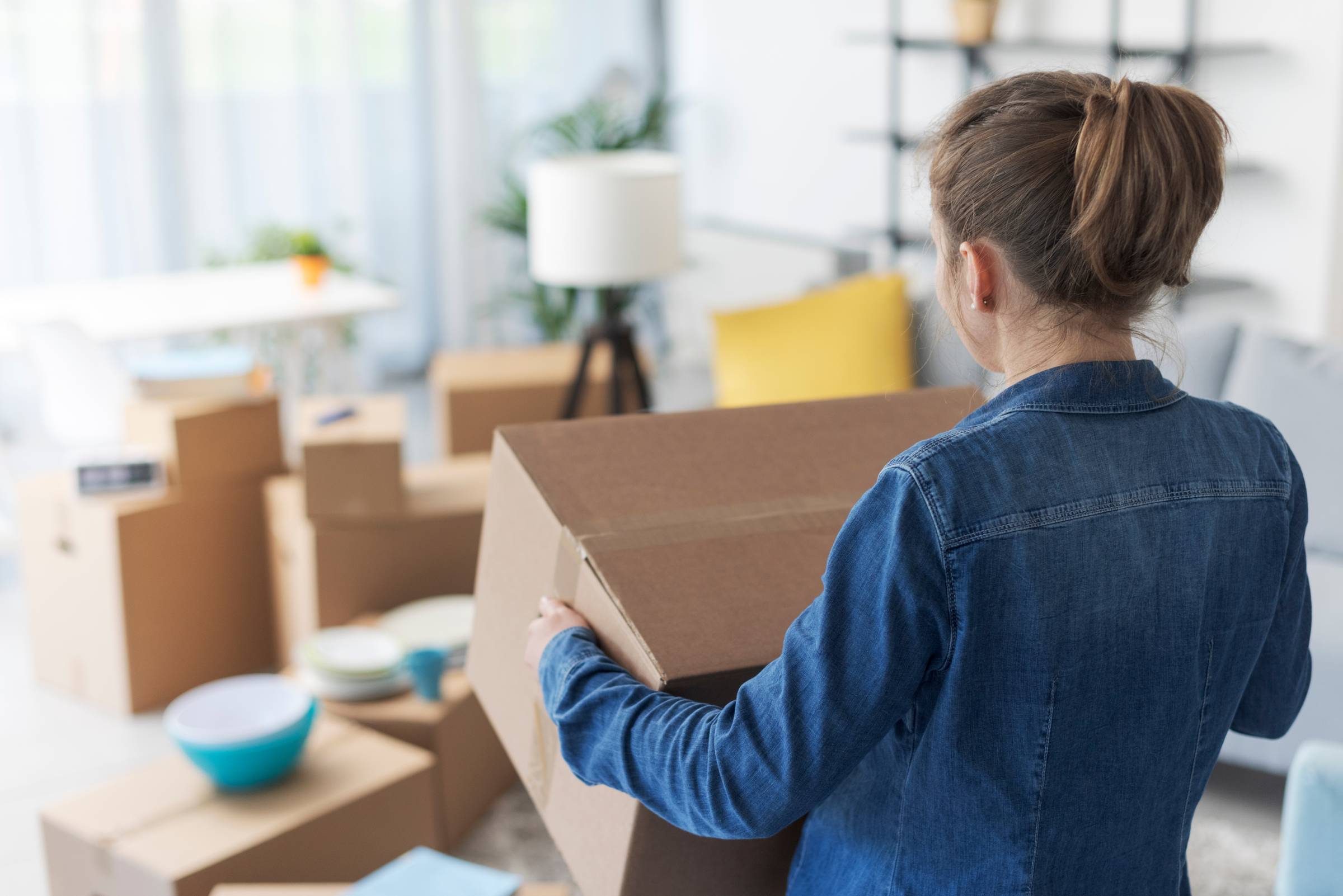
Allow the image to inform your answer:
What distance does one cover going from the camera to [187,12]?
454 centimetres

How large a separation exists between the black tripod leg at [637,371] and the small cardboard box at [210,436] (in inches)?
36.2

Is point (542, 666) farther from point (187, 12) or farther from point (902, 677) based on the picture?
point (187, 12)

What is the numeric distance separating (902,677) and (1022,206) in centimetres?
28

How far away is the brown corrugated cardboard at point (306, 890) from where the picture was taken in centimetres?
149

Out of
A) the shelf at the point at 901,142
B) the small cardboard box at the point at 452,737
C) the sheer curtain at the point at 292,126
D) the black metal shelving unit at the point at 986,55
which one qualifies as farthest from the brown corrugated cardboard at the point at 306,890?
the sheer curtain at the point at 292,126

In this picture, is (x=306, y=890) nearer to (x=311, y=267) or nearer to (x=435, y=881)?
(x=435, y=881)

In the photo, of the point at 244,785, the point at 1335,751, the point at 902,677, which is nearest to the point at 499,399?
the point at 244,785

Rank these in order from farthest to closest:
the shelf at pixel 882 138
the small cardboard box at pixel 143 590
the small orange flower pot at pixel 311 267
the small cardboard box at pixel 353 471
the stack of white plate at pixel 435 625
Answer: the shelf at pixel 882 138 → the small orange flower pot at pixel 311 267 → the small cardboard box at pixel 143 590 → the small cardboard box at pixel 353 471 → the stack of white plate at pixel 435 625

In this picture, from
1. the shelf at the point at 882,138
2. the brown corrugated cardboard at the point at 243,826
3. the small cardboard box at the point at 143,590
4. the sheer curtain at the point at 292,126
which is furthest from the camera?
Result: the sheer curtain at the point at 292,126

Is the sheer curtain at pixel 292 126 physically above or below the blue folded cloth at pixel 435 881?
above

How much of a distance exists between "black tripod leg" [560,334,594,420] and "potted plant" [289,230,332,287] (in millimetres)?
875

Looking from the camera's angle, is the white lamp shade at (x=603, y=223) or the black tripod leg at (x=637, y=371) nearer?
the white lamp shade at (x=603, y=223)

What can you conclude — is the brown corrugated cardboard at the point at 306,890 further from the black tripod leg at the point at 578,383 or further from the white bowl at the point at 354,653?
the black tripod leg at the point at 578,383

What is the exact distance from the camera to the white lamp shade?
3.01 meters
